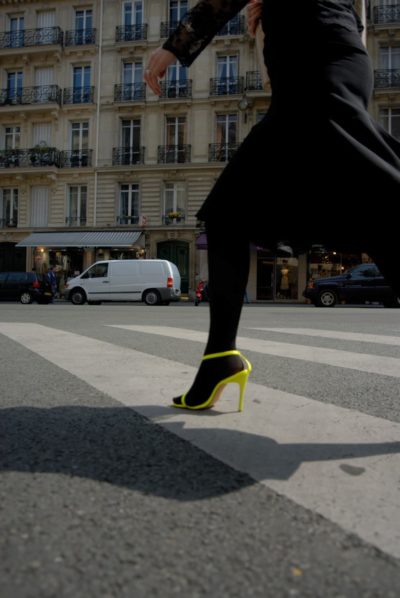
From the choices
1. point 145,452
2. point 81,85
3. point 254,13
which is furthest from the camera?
point 81,85

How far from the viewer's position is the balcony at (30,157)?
26.5 meters

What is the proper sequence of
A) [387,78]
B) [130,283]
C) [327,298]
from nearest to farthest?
1. [327,298]
2. [130,283]
3. [387,78]

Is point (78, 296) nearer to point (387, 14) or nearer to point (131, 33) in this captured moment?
point (131, 33)

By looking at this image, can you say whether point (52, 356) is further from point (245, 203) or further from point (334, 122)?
point (334, 122)

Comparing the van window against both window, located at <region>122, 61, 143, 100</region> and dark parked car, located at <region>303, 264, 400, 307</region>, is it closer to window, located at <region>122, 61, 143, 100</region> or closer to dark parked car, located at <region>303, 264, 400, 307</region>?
dark parked car, located at <region>303, 264, 400, 307</region>

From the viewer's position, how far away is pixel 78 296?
64.2ft

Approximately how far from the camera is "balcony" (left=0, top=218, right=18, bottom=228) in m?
27.1

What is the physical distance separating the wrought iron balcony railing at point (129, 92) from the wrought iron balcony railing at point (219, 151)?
14.6 ft

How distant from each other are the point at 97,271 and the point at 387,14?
1789 centimetres

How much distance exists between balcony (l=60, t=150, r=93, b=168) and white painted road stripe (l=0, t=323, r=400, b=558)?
2551cm

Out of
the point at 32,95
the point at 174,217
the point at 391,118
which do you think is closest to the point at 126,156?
the point at 174,217

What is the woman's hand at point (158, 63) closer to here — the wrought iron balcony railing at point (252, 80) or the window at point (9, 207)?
the wrought iron balcony railing at point (252, 80)

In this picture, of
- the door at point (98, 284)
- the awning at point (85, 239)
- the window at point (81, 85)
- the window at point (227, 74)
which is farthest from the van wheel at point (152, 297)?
the window at point (81, 85)

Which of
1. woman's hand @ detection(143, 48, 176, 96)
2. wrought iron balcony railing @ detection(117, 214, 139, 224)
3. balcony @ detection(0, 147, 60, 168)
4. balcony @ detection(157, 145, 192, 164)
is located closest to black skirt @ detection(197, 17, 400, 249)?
woman's hand @ detection(143, 48, 176, 96)
